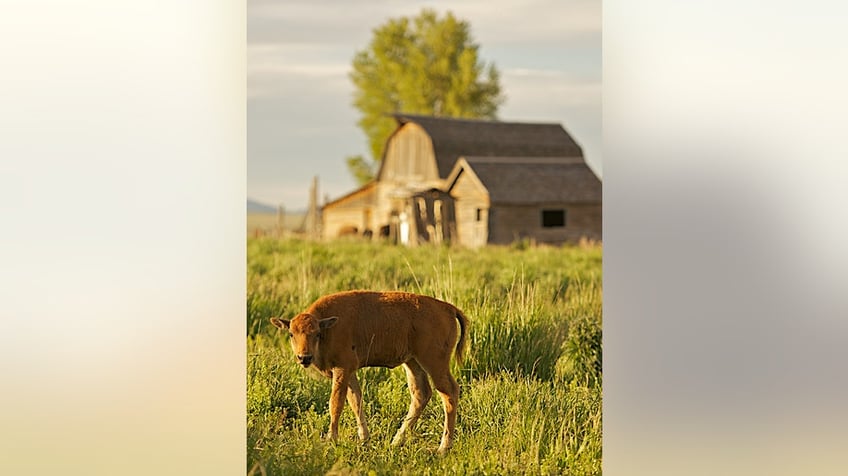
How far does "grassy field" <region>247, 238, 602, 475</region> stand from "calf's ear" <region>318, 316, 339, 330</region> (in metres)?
0.45

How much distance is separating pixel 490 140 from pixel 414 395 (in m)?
16.5

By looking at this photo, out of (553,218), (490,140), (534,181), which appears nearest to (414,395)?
(534,181)

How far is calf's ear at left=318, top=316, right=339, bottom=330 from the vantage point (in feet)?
12.1

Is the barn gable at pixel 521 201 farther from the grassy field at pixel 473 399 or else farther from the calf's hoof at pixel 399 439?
the calf's hoof at pixel 399 439

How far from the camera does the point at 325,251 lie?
9898 mm

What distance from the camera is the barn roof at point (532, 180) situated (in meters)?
17.2
